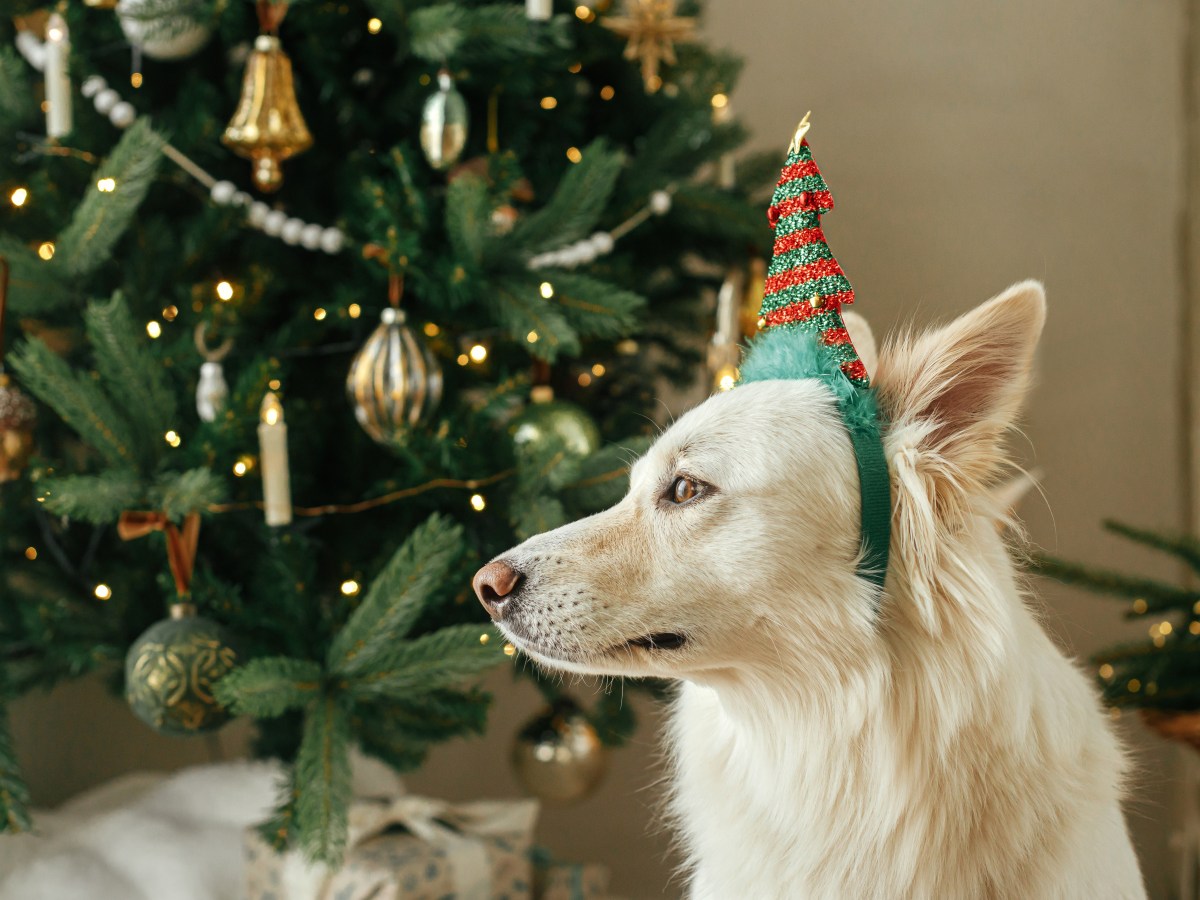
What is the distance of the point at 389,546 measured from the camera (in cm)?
143

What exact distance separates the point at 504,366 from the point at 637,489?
0.61 m

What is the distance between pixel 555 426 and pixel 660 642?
603mm

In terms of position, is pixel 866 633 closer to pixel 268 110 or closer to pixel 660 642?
pixel 660 642

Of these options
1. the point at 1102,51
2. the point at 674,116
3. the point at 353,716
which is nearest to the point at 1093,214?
the point at 1102,51

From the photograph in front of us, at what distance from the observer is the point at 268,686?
1.14m

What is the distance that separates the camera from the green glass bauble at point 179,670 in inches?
46.8

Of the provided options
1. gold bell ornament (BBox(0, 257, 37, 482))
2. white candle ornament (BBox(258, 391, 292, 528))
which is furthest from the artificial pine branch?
white candle ornament (BBox(258, 391, 292, 528))

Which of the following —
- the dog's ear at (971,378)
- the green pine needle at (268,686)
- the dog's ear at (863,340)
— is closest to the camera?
the dog's ear at (971,378)

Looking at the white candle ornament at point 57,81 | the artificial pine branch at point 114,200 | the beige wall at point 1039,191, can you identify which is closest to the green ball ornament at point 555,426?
the artificial pine branch at point 114,200

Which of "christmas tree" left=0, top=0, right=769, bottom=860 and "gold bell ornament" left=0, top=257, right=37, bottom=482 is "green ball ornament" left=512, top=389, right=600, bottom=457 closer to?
"christmas tree" left=0, top=0, right=769, bottom=860

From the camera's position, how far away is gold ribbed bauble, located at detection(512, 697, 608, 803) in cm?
171

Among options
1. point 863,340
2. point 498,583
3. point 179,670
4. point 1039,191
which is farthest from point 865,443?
point 1039,191

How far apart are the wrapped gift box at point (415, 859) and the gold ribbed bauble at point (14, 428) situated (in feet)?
1.86

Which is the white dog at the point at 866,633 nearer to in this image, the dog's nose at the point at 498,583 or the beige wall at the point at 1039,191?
the dog's nose at the point at 498,583
